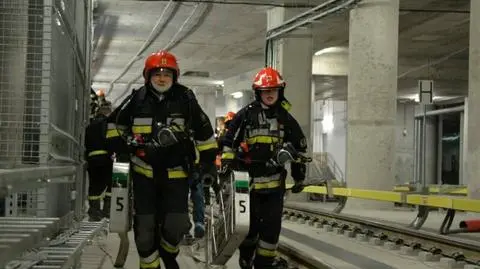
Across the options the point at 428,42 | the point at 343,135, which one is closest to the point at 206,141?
the point at 428,42

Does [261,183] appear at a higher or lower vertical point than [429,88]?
lower

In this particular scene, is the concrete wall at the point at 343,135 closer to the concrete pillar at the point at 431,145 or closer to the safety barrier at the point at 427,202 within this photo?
the concrete pillar at the point at 431,145

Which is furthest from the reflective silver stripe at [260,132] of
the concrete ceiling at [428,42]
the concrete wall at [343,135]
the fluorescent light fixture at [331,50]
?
the concrete wall at [343,135]

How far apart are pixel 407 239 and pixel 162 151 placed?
590 cm

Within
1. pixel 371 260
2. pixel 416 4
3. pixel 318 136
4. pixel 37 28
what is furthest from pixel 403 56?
pixel 37 28

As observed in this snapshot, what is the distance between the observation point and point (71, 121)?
22.0 feet

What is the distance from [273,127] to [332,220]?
6.95 meters

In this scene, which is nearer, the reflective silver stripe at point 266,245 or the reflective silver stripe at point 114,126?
the reflective silver stripe at point 114,126

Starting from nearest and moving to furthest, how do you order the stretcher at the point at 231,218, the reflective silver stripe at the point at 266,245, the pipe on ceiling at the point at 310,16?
Answer: the stretcher at the point at 231,218 < the reflective silver stripe at the point at 266,245 < the pipe on ceiling at the point at 310,16

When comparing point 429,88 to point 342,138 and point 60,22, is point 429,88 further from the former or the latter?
point 342,138

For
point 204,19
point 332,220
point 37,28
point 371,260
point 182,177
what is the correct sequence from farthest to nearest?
point 204,19 → point 332,220 → point 371,260 → point 182,177 → point 37,28

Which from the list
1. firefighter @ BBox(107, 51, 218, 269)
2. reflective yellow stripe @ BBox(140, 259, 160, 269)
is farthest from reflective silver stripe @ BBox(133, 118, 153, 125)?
reflective yellow stripe @ BBox(140, 259, 160, 269)

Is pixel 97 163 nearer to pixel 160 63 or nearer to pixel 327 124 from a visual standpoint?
pixel 160 63

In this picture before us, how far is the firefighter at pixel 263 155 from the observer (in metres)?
6.44
